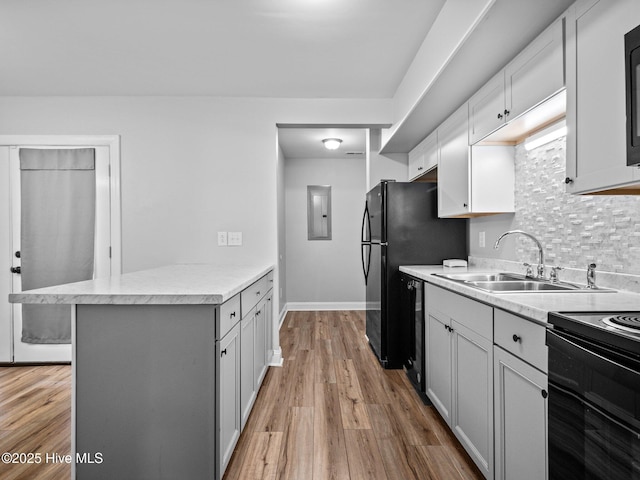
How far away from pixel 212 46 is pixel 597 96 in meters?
2.23

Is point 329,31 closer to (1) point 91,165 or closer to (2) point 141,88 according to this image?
(2) point 141,88

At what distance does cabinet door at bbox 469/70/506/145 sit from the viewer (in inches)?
78.0

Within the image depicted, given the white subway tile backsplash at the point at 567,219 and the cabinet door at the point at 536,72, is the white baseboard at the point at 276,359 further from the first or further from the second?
the cabinet door at the point at 536,72

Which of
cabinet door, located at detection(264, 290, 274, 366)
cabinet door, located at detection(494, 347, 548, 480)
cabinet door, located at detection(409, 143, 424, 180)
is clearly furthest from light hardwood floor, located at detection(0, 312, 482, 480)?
cabinet door, located at detection(409, 143, 424, 180)

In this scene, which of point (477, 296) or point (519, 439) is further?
point (477, 296)

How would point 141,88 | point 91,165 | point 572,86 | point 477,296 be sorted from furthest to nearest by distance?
point 91,165
point 141,88
point 477,296
point 572,86

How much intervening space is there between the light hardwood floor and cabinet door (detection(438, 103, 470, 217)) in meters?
1.38

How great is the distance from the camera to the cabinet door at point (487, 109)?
1981 millimetres

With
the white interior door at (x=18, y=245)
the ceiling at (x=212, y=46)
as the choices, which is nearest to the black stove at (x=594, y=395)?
the ceiling at (x=212, y=46)

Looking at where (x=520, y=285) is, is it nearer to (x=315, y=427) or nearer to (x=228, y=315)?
(x=315, y=427)

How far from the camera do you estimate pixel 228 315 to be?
1.65m

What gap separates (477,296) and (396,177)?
2.55 metres

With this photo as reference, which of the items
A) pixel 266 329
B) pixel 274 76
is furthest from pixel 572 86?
pixel 266 329

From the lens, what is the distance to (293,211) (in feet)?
18.9
